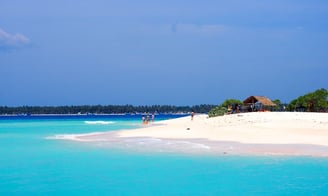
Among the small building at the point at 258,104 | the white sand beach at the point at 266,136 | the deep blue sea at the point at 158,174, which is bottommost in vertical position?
the deep blue sea at the point at 158,174

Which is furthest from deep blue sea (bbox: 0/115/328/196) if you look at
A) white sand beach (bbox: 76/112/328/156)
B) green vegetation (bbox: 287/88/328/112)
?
green vegetation (bbox: 287/88/328/112)

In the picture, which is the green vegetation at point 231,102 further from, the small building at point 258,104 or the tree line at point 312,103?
the tree line at point 312,103

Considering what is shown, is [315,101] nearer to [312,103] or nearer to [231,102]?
[312,103]

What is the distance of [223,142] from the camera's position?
26188 millimetres

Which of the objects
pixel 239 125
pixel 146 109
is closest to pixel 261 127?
pixel 239 125

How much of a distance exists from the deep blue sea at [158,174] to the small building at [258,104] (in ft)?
121

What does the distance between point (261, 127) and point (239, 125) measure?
112 inches

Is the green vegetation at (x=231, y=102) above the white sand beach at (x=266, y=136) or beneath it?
above

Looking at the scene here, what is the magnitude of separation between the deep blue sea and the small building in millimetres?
36999

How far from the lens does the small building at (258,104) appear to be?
57412 millimetres

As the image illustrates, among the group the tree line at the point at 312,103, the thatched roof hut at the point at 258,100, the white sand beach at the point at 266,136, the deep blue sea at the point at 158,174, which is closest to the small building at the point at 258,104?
the thatched roof hut at the point at 258,100

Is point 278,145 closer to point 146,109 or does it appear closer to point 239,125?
point 239,125

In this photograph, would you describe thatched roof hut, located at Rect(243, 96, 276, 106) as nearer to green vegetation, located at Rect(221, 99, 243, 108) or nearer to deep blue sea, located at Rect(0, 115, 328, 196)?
green vegetation, located at Rect(221, 99, 243, 108)

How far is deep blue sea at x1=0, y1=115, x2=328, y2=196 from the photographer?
1394 centimetres
